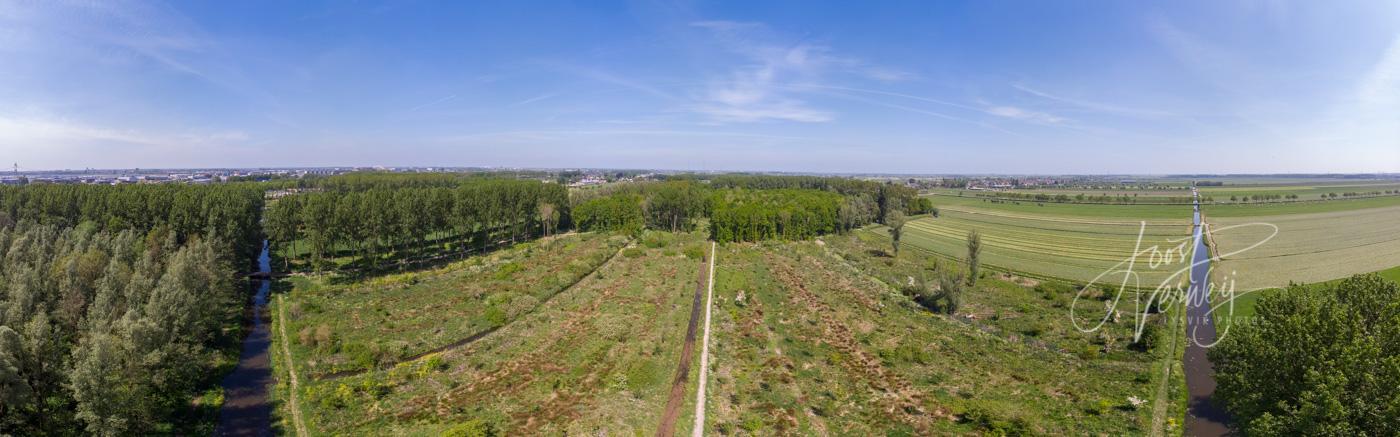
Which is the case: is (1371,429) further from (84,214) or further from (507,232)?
(84,214)

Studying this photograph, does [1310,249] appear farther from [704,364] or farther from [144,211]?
[144,211]

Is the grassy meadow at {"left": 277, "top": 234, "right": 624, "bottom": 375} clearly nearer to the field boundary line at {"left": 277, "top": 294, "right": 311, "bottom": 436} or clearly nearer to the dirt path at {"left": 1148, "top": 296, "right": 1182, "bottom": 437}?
the field boundary line at {"left": 277, "top": 294, "right": 311, "bottom": 436}

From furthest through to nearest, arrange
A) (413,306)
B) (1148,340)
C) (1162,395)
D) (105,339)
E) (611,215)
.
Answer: (611,215) → (413,306) → (1148,340) → (1162,395) → (105,339)

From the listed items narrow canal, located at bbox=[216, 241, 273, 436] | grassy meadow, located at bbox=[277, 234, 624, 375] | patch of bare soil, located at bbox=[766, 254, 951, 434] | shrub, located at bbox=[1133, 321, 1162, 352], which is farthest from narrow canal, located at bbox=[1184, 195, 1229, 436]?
Result: narrow canal, located at bbox=[216, 241, 273, 436]

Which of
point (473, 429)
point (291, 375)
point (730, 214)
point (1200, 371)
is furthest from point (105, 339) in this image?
point (730, 214)

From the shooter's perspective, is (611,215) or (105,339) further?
(611,215)

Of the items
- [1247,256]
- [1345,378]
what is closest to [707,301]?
[1345,378]

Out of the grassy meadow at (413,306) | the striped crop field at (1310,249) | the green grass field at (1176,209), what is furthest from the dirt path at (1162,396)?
the green grass field at (1176,209)
